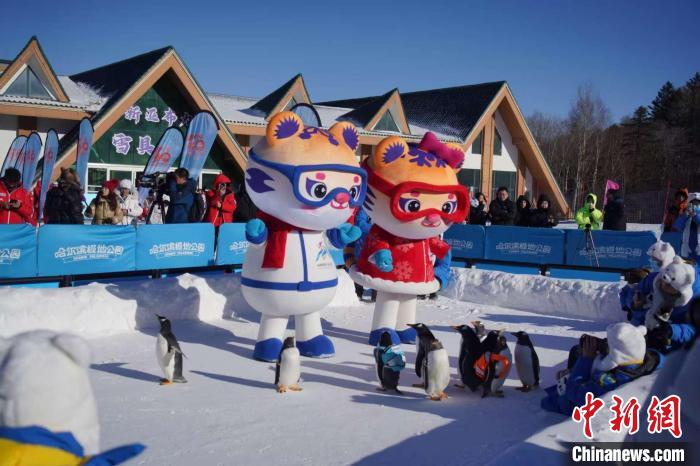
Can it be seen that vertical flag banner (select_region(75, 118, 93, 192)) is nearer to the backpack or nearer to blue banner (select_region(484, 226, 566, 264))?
the backpack

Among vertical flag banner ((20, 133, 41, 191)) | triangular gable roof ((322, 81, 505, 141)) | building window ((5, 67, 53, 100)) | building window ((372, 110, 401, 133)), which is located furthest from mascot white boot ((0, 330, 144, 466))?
triangular gable roof ((322, 81, 505, 141))

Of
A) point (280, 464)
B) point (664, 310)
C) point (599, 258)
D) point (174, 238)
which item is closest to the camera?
point (280, 464)

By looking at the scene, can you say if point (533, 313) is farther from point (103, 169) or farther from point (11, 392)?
point (103, 169)

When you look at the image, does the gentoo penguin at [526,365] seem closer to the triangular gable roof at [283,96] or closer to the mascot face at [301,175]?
Result: the mascot face at [301,175]

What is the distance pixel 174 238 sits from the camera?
9.69 metres

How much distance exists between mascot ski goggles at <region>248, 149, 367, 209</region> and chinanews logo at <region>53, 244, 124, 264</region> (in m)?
3.34

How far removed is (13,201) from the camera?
9.31 m

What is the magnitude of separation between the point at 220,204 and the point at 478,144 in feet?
56.0

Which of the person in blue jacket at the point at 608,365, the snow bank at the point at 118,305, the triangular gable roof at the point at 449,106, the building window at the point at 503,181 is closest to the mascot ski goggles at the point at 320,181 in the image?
the snow bank at the point at 118,305

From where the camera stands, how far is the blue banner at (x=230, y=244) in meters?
10.2

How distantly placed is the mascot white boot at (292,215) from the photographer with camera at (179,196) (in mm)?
3733

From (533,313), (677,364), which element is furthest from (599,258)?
(677,364)

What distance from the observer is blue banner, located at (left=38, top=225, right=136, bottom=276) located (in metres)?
8.38

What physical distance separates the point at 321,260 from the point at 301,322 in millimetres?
695
